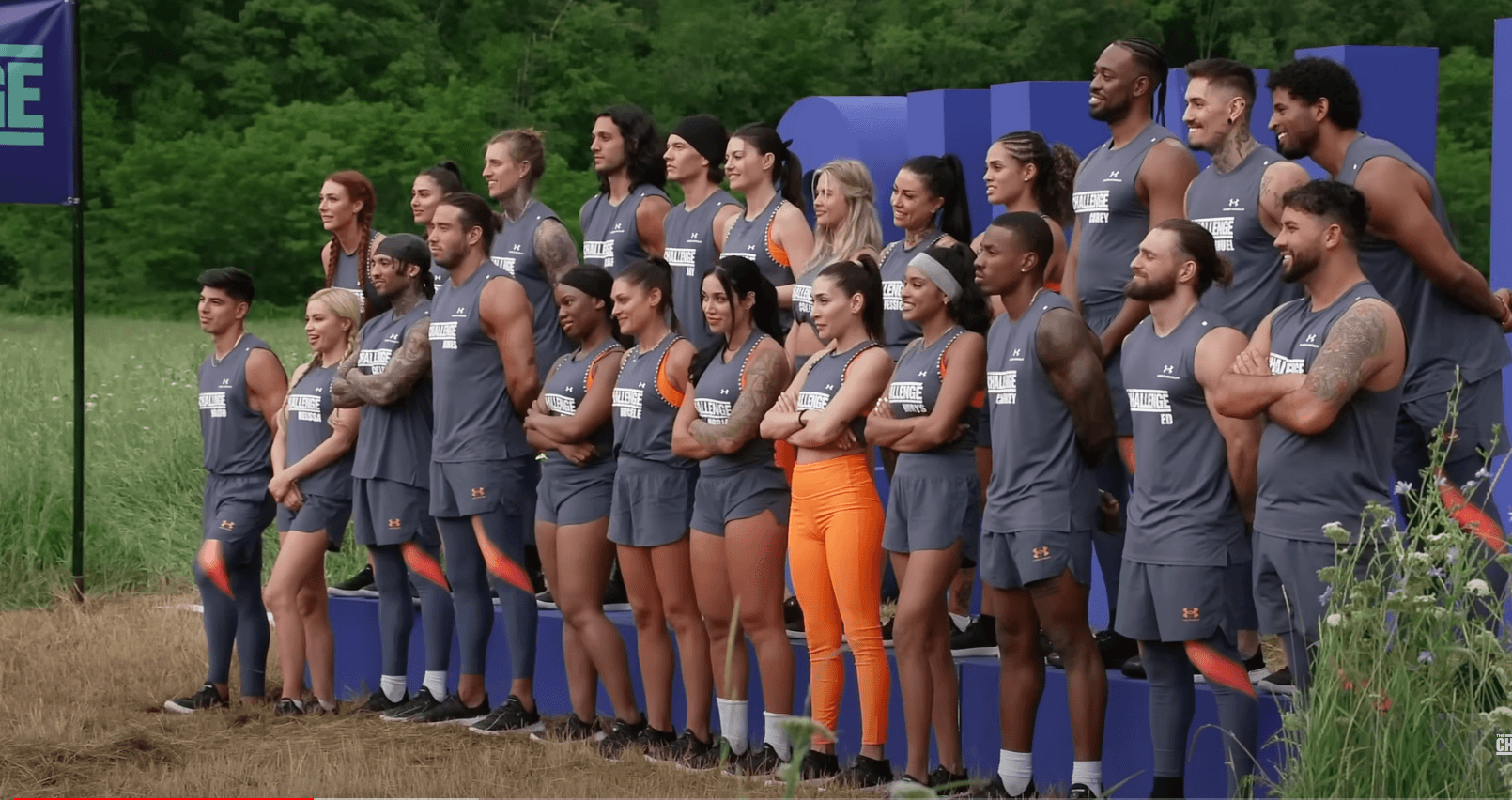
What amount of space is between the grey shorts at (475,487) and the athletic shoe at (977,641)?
1.90 meters

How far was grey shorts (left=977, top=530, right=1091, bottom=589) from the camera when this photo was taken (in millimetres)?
5910

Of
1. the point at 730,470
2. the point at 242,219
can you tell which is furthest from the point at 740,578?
the point at 242,219

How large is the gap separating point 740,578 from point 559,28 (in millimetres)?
24246

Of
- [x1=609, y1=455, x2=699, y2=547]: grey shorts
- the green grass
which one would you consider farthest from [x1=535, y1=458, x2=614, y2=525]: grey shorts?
the green grass

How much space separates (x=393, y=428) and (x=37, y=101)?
150 inches

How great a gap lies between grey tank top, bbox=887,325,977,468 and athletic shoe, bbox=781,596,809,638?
4.18 ft

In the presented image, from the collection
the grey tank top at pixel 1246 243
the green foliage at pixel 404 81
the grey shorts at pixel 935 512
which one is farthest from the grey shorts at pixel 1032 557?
the green foliage at pixel 404 81

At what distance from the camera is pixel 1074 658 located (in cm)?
601

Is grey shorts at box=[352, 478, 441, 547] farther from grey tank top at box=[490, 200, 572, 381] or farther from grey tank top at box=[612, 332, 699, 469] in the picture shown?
grey tank top at box=[612, 332, 699, 469]

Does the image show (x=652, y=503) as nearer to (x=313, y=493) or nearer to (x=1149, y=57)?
(x=313, y=493)

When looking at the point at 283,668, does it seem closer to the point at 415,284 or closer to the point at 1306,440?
the point at 415,284

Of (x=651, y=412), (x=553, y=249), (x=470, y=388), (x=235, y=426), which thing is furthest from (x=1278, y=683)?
(x=235, y=426)

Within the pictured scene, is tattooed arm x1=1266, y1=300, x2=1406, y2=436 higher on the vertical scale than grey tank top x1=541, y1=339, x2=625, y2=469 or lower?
higher

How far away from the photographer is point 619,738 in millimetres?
7316
